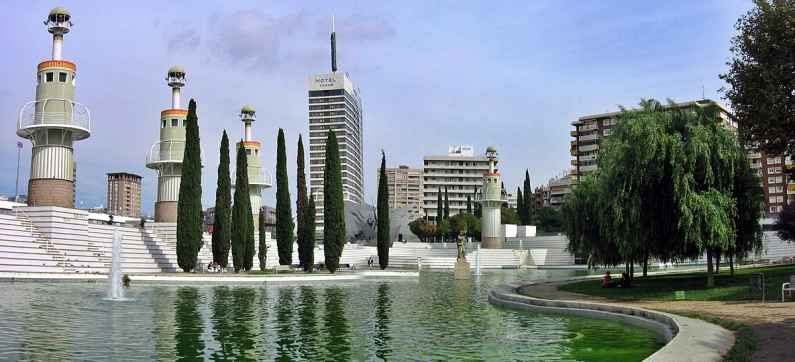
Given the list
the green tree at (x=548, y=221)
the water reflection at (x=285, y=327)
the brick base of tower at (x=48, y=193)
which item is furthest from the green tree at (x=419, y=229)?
the water reflection at (x=285, y=327)

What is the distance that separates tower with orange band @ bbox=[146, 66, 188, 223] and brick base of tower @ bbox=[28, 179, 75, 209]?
12650 millimetres

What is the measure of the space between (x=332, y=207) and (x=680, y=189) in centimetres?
2690

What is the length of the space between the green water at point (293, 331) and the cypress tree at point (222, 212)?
1780cm

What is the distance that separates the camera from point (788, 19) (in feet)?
79.6

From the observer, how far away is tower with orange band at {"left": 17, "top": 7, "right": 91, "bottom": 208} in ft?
150

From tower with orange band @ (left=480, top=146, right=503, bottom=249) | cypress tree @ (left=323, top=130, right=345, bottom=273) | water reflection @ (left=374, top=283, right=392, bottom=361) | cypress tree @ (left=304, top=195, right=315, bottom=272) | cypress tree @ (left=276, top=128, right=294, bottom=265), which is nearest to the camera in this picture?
water reflection @ (left=374, top=283, right=392, bottom=361)

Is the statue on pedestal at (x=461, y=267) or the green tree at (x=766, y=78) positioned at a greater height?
the green tree at (x=766, y=78)

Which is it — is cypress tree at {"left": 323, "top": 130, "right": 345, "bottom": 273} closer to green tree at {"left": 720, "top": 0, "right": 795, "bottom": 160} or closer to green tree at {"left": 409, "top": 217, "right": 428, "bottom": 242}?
green tree at {"left": 720, "top": 0, "right": 795, "bottom": 160}

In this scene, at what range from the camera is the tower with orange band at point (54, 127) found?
45.8 metres

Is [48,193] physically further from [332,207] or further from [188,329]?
[188,329]

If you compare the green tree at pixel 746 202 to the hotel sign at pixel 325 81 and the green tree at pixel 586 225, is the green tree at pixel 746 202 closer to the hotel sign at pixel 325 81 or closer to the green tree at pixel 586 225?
the green tree at pixel 586 225

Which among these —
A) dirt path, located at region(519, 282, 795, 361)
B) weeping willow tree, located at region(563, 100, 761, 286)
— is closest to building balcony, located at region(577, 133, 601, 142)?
weeping willow tree, located at region(563, 100, 761, 286)

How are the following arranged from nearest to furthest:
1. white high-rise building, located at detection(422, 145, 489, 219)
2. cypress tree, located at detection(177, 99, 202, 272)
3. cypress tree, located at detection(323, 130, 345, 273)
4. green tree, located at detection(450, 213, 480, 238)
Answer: cypress tree, located at detection(177, 99, 202, 272) < cypress tree, located at detection(323, 130, 345, 273) < green tree, located at detection(450, 213, 480, 238) < white high-rise building, located at detection(422, 145, 489, 219)

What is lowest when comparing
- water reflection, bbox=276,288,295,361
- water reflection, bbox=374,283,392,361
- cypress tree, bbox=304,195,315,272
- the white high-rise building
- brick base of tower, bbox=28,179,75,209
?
water reflection, bbox=374,283,392,361
